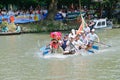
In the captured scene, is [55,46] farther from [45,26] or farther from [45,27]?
[45,26]

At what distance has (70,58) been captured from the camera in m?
25.9

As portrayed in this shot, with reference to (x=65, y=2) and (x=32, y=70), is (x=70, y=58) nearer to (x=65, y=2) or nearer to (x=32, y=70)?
(x=32, y=70)

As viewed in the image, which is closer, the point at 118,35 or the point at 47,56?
the point at 47,56

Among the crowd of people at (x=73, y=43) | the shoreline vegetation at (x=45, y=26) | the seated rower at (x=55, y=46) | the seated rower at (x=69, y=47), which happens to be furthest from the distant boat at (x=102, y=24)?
the seated rower at (x=55, y=46)

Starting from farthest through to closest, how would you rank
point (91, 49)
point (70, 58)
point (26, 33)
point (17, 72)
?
point (26, 33)
point (91, 49)
point (70, 58)
point (17, 72)

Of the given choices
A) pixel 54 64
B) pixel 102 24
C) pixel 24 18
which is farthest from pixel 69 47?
pixel 102 24

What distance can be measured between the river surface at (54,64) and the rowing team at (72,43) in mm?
597

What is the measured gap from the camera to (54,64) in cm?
2394

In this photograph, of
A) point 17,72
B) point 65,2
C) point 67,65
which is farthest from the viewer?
point 65,2

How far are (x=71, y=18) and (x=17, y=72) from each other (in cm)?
2488

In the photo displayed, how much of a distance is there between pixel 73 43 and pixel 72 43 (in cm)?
12

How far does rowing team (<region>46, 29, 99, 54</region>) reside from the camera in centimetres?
2634

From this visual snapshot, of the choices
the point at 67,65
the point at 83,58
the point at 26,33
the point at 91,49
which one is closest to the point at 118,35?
the point at 26,33

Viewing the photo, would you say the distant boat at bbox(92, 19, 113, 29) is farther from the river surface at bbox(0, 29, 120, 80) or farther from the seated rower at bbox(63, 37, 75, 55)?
the seated rower at bbox(63, 37, 75, 55)
